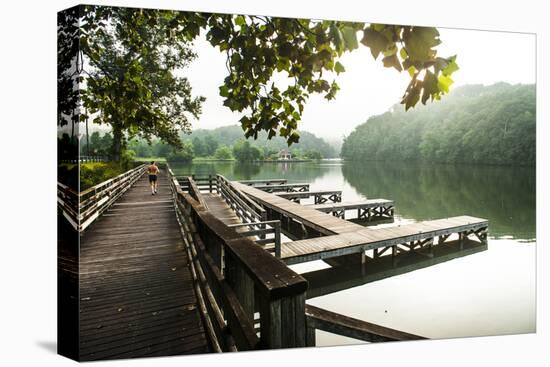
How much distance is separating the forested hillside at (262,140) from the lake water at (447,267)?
0.44 metres

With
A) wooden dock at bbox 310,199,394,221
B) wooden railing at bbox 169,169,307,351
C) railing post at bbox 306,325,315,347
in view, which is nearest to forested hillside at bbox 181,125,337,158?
wooden railing at bbox 169,169,307,351

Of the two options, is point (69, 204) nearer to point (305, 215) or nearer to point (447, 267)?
point (305, 215)

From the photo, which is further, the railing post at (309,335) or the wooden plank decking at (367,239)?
the wooden plank decking at (367,239)

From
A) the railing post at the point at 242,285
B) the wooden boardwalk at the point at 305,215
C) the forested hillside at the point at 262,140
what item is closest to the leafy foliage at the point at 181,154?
the forested hillside at the point at 262,140

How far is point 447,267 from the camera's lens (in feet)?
26.8

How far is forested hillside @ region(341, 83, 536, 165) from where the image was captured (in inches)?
176

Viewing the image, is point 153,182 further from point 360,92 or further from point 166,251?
point 360,92

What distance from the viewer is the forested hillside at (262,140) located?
4199 millimetres

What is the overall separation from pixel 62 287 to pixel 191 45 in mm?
2615

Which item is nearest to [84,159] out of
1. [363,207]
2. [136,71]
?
[136,71]

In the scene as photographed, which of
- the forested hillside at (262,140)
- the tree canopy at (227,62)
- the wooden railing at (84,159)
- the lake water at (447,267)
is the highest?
the tree canopy at (227,62)

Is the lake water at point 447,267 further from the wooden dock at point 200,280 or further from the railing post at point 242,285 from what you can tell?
the railing post at point 242,285
